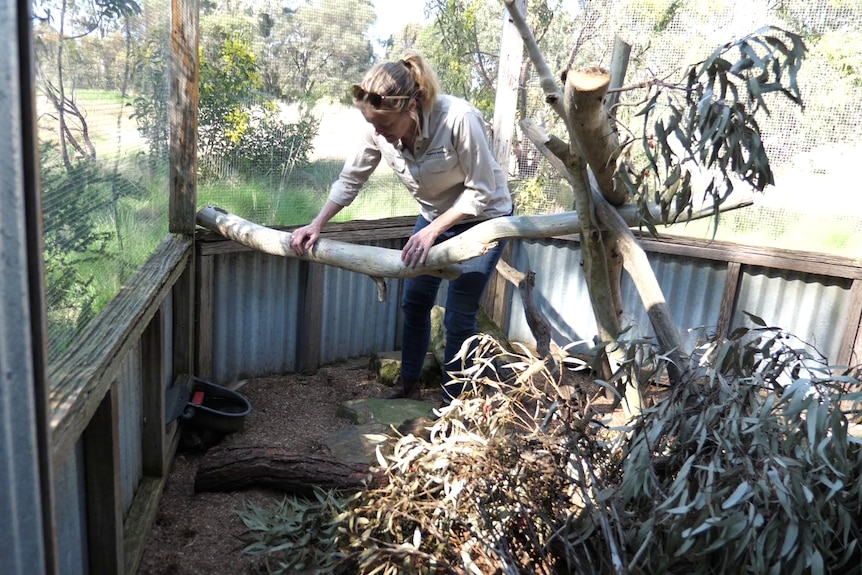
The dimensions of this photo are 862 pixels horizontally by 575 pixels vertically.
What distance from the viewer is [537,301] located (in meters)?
5.21

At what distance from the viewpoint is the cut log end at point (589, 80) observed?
2371 mm

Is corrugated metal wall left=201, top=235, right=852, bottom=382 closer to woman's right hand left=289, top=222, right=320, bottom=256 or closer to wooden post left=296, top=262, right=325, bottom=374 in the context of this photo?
wooden post left=296, top=262, right=325, bottom=374

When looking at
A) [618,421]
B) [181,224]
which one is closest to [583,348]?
[618,421]

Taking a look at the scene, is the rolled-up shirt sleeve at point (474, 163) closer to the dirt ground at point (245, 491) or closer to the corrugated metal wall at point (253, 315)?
the dirt ground at point (245, 491)

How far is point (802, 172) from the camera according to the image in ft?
14.6

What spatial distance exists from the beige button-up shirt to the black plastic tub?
4.26ft

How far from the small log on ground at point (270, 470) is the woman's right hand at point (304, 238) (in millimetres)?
946

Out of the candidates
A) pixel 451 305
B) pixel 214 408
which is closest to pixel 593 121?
pixel 451 305

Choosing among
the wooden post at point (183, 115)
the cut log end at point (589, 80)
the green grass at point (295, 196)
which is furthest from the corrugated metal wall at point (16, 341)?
the green grass at point (295, 196)

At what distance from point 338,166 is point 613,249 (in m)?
2.03

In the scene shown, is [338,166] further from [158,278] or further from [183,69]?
[158,278]

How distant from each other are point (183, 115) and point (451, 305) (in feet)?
5.23

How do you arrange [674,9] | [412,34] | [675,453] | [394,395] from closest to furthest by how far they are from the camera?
[675,453] < [394,395] < [674,9] < [412,34]

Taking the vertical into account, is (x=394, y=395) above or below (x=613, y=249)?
below
